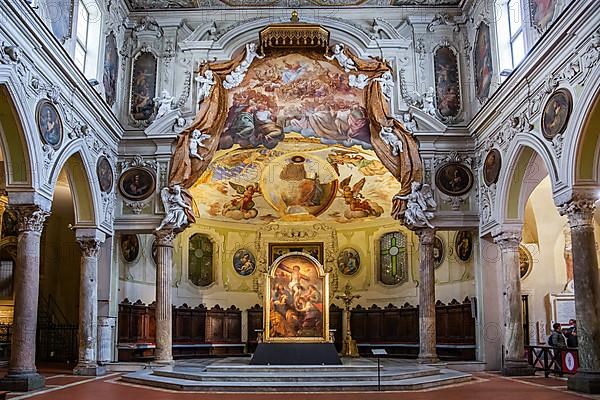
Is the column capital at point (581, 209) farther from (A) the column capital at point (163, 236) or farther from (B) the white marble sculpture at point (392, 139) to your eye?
(A) the column capital at point (163, 236)

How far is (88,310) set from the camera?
19.2 meters

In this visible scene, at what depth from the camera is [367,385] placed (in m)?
14.8

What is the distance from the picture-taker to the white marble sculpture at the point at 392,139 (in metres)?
21.3

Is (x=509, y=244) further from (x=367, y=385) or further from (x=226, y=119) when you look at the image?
(x=226, y=119)

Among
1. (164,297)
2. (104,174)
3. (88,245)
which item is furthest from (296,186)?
(88,245)

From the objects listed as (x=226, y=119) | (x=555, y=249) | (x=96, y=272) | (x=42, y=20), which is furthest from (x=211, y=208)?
(x=42, y=20)

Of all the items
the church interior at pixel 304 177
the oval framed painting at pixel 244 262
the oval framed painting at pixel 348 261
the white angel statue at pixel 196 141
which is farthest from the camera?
the oval framed painting at pixel 244 262

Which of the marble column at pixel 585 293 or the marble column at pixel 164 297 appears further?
the marble column at pixel 164 297

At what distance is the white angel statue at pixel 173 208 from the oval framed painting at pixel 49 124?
4963 mm

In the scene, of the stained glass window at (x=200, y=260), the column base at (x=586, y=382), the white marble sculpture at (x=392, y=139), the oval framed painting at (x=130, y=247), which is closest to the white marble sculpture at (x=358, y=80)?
the white marble sculpture at (x=392, y=139)

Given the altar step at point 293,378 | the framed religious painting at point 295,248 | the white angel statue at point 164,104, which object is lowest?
the altar step at point 293,378

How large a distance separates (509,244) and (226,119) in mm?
9325

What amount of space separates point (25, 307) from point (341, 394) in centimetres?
680

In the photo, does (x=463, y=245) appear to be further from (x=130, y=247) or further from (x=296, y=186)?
(x=130, y=247)
